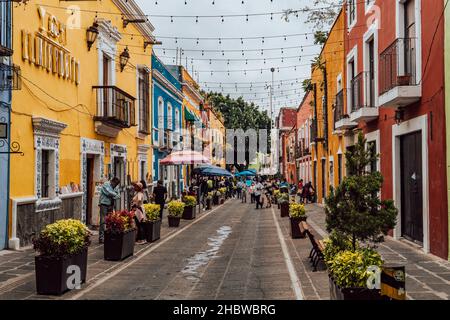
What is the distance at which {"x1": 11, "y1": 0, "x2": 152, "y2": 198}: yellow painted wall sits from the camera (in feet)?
37.9

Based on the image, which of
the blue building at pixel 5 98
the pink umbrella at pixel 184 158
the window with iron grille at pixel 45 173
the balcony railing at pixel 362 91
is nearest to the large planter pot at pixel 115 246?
the blue building at pixel 5 98

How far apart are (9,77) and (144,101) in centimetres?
1234

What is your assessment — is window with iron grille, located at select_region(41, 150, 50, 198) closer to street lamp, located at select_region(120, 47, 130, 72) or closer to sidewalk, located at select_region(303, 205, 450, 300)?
street lamp, located at select_region(120, 47, 130, 72)

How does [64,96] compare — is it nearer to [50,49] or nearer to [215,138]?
[50,49]

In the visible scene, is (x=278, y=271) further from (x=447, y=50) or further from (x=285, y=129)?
(x=285, y=129)

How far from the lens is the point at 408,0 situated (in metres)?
12.4

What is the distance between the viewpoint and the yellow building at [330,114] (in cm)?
2060

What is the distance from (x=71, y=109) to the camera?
1470 cm

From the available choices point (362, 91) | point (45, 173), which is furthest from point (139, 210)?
point (362, 91)

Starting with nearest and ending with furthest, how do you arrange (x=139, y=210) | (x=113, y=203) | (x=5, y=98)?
1. (x=5, y=98)
2. (x=113, y=203)
3. (x=139, y=210)

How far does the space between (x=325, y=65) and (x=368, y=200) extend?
18.9m

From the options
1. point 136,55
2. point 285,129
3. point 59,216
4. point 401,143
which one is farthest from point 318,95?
point 285,129

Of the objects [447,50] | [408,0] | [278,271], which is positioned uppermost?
[408,0]
